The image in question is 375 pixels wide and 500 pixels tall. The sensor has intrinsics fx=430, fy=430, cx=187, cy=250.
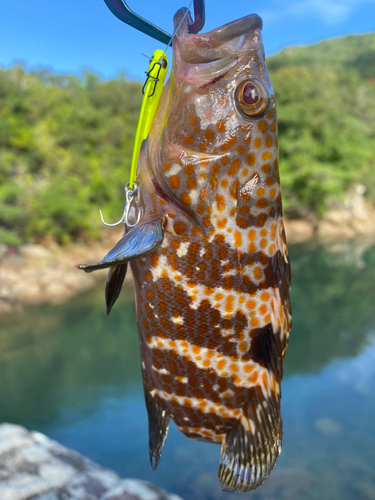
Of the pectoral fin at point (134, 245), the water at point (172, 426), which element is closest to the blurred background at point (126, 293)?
the water at point (172, 426)

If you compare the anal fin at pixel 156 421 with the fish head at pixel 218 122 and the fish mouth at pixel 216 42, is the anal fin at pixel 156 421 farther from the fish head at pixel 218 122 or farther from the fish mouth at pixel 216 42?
the fish mouth at pixel 216 42

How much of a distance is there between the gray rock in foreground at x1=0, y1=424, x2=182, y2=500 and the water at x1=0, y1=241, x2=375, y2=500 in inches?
39.5

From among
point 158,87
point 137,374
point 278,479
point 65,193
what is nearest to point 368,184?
point 65,193

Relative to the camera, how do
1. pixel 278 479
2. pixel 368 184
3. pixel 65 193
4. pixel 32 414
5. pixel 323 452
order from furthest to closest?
pixel 368 184 < pixel 65 193 < pixel 32 414 < pixel 323 452 < pixel 278 479

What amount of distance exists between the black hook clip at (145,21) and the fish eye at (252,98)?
244 millimetres

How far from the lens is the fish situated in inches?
44.1

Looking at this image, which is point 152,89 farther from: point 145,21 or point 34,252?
point 34,252

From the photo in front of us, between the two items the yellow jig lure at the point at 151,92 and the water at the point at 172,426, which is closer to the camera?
the yellow jig lure at the point at 151,92

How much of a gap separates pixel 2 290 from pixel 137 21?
10.7m

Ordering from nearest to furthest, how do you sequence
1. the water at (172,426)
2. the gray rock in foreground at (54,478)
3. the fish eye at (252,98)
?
the fish eye at (252,98), the gray rock in foreground at (54,478), the water at (172,426)

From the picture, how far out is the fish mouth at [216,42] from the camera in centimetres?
110

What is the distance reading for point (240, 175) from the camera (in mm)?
1128

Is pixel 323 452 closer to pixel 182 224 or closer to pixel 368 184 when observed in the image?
pixel 182 224

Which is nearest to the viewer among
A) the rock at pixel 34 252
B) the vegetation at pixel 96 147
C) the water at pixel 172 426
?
the water at pixel 172 426
